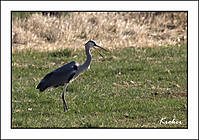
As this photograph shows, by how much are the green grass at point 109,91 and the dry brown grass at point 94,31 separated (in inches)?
46.5

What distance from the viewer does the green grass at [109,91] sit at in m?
9.38

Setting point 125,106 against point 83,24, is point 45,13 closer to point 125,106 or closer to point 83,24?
point 83,24

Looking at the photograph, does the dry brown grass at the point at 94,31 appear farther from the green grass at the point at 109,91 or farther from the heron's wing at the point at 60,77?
the heron's wing at the point at 60,77

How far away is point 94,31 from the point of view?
17.8 m

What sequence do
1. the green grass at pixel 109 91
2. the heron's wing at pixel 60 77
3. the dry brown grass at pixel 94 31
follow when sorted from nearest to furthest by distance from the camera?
the green grass at pixel 109 91 < the heron's wing at pixel 60 77 < the dry brown grass at pixel 94 31

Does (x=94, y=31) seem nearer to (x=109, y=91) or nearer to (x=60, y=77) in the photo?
(x=109, y=91)

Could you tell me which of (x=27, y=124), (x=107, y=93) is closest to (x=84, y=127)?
(x=27, y=124)

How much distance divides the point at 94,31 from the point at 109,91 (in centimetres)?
650

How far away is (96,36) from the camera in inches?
700

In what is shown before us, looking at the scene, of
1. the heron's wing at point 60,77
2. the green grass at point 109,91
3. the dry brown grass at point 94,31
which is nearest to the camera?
the green grass at point 109,91

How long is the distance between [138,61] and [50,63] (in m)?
2.53

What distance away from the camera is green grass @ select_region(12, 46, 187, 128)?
938 centimetres

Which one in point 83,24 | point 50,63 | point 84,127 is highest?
point 83,24

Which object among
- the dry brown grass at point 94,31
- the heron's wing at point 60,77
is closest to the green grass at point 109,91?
the heron's wing at point 60,77
